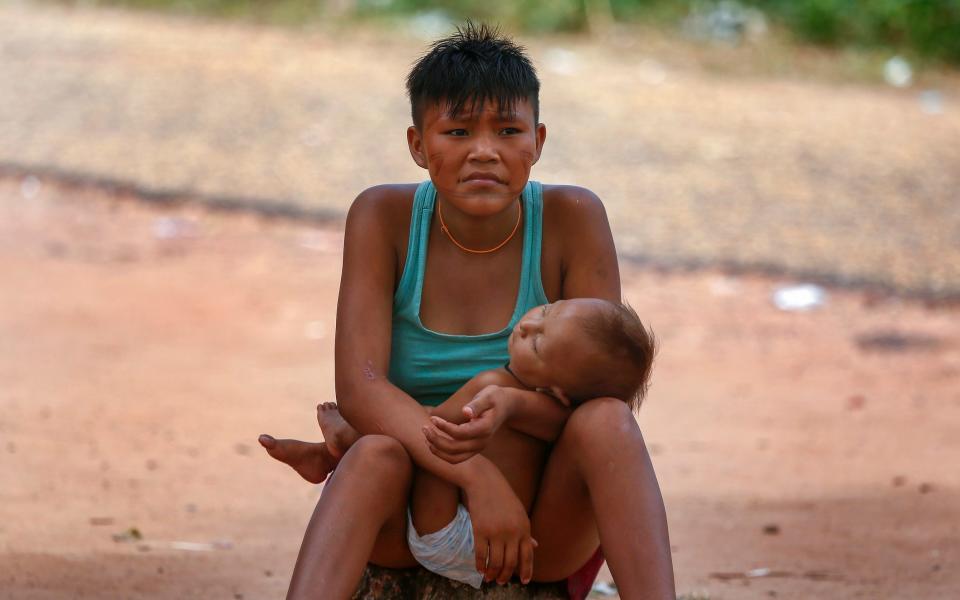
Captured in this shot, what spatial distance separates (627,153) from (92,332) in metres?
4.68

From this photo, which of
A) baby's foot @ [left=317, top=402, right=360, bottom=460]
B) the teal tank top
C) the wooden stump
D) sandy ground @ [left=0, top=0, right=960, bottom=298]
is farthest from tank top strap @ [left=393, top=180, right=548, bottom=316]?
sandy ground @ [left=0, top=0, right=960, bottom=298]

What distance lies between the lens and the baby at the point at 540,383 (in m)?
3.03

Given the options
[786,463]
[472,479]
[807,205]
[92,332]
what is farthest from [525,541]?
[807,205]

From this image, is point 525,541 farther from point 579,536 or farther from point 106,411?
point 106,411

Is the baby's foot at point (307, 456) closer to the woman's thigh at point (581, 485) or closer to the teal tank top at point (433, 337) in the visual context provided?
the teal tank top at point (433, 337)

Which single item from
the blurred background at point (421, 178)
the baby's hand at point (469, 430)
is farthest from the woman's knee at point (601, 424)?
the blurred background at point (421, 178)

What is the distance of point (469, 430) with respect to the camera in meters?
2.83

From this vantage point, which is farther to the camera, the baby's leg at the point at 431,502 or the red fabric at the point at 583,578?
the red fabric at the point at 583,578

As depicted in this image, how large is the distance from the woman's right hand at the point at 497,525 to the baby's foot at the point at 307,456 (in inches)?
18.1

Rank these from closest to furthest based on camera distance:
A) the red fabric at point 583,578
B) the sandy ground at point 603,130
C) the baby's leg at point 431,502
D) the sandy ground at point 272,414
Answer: the baby's leg at point 431,502, the red fabric at point 583,578, the sandy ground at point 272,414, the sandy ground at point 603,130

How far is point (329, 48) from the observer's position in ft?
42.7

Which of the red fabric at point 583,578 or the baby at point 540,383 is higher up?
the baby at point 540,383

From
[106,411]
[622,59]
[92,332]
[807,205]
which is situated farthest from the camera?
[622,59]

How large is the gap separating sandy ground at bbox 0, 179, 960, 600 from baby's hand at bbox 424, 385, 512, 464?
1425mm
